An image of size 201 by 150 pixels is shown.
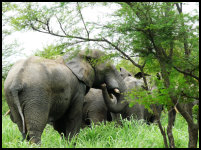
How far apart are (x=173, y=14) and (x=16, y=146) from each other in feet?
8.55

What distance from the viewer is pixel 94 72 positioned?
235 inches

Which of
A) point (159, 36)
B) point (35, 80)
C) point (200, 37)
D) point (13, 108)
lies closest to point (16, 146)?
point (13, 108)

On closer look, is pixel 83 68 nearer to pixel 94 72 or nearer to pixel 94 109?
pixel 94 72

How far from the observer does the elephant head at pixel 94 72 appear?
5.52 m

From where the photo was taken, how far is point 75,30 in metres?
3.78

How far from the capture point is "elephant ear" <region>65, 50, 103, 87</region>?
5477 mm

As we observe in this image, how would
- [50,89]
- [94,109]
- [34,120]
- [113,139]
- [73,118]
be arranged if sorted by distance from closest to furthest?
[34,120] → [50,89] → [113,139] → [73,118] → [94,109]

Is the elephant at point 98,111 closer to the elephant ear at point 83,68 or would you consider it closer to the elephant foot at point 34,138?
the elephant ear at point 83,68

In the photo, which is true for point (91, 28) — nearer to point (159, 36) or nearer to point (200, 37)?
point (159, 36)

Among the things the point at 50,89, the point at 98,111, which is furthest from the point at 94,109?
the point at 50,89

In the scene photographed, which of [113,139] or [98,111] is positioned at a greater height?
[113,139]

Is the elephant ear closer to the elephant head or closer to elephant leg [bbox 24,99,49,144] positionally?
the elephant head

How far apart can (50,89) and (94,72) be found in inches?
53.3

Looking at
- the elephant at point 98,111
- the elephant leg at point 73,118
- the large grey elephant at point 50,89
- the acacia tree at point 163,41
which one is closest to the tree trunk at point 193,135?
the acacia tree at point 163,41
